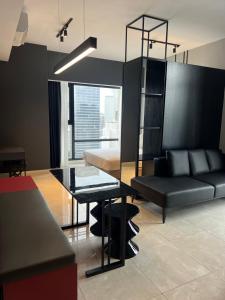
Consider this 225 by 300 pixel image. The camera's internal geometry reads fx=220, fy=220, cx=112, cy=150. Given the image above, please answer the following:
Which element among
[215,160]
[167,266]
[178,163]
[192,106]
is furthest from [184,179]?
[167,266]

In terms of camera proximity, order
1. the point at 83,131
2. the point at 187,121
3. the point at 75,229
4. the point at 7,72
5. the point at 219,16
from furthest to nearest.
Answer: the point at 83,131
the point at 7,72
the point at 187,121
the point at 219,16
the point at 75,229

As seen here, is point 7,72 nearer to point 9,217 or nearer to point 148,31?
point 148,31

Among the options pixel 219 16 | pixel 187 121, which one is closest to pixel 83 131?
pixel 187 121

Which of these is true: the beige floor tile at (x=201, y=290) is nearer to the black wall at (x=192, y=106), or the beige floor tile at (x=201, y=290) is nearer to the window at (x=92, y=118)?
the black wall at (x=192, y=106)

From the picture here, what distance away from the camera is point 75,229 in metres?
2.77

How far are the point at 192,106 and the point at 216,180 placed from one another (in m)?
1.41

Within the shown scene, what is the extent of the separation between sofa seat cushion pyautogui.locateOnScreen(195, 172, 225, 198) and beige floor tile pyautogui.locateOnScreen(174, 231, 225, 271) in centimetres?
82

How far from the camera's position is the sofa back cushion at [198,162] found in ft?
12.4

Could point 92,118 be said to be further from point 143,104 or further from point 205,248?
point 205,248

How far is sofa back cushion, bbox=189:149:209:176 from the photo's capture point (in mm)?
3793

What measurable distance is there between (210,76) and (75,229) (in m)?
3.55

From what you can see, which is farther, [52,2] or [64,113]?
[64,113]

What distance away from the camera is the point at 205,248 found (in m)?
2.43

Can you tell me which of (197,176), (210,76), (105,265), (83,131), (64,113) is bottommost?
(105,265)
